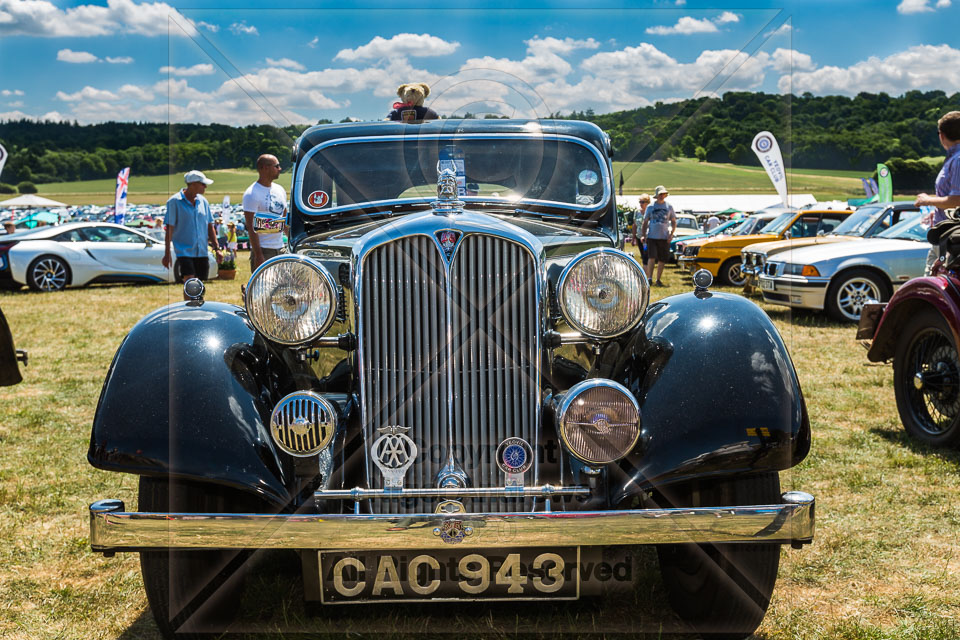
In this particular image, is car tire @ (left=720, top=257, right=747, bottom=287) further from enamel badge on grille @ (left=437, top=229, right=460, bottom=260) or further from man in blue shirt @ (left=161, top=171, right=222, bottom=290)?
enamel badge on grille @ (left=437, top=229, right=460, bottom=260)

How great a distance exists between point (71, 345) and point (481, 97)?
7922mm

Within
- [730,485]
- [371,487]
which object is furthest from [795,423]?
[371,487]

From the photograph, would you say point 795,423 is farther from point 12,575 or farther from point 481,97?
point 12,575

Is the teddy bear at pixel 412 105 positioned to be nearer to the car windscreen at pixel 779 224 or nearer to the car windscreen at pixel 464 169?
the car windscreen at pixel 464 169

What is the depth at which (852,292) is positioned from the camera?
1088cm

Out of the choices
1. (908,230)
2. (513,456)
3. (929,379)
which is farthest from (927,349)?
(908,230)

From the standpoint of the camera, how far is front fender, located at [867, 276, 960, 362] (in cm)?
486

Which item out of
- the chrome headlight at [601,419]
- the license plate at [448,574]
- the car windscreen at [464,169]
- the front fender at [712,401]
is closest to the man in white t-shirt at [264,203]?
the car windscreen at [464,169]

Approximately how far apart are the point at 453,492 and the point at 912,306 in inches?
→ 152

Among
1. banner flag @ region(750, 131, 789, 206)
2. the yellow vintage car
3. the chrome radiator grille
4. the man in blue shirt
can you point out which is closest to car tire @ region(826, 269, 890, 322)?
the yellow vintage car

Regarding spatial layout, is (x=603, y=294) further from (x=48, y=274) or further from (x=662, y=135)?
(x=48, y=274)

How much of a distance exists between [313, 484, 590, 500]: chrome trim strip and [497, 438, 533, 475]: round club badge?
0.09 meters

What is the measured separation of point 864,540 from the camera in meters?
3.81

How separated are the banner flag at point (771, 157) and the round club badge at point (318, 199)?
203 cm
